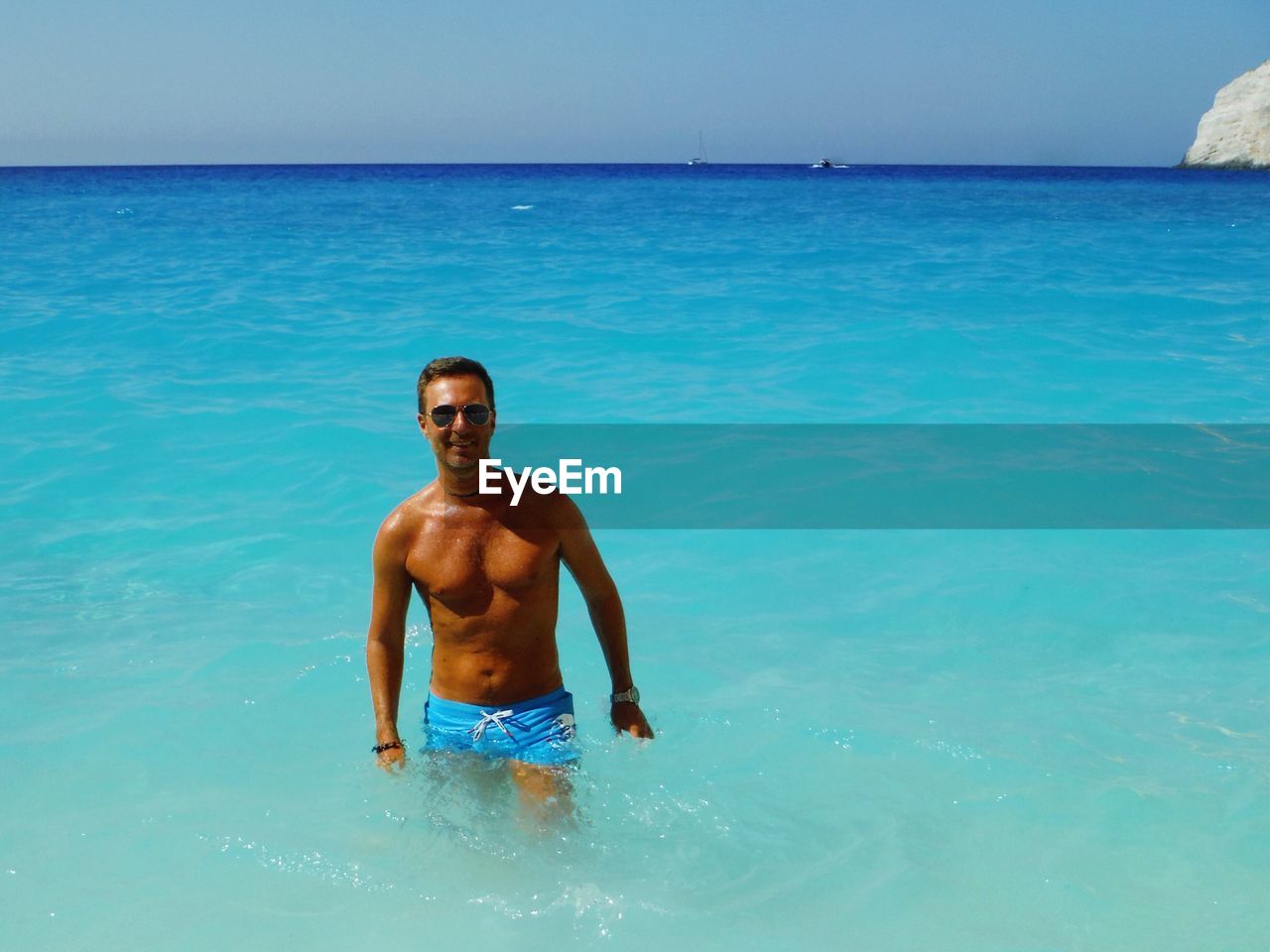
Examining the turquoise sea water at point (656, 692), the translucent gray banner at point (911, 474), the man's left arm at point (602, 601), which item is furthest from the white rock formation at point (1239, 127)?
the man's left arm at point (602, 601)

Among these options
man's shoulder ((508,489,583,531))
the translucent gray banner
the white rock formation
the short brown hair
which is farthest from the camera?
the white rock formation

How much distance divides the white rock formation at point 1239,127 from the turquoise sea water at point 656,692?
75.8 m

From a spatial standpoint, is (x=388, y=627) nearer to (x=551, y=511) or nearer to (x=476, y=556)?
(x=476, y=556)

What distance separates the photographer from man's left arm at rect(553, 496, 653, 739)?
331 centimetres

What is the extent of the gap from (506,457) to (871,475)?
9.13 ft

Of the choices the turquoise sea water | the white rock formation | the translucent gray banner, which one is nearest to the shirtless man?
the turquoise sea water

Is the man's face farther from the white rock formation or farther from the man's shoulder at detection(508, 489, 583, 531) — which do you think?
the white rock formation

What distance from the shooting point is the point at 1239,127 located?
78.3 m

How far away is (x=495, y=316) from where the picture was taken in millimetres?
14797

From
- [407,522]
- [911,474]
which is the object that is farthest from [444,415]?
[911,474]

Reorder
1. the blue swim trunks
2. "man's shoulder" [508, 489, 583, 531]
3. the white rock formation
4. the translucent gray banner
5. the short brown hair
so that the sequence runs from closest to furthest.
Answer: the short brown hair, "man's shoulder" [508, 489, 583, 531], the blue swim trunks, the translucent gray banner, the white rock formation

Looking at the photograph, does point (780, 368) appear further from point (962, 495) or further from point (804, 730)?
point (804, 730)

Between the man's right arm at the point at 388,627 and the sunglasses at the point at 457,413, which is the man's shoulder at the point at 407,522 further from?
the sunglasses at the point at 457,413

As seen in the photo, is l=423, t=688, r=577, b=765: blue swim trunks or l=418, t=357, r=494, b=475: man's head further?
l=423, t=688, r=577, b=765: blue swim trunks
